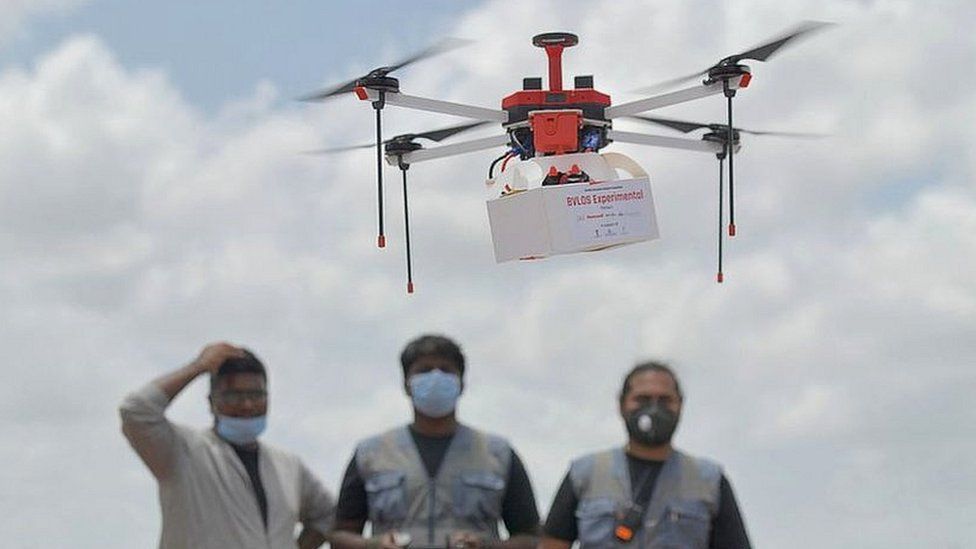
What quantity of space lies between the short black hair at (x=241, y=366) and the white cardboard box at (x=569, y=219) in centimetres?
1144

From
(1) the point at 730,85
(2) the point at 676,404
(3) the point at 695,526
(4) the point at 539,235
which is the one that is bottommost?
(3) the point at 695,526

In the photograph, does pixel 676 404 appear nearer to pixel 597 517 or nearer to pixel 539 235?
pixel 597 517

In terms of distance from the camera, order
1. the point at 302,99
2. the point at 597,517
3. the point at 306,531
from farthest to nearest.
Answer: the point at 302,99
the point at 306,531
the point at 597,517

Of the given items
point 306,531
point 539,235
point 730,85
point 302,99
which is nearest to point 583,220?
point 539,235

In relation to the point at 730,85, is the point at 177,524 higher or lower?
lower

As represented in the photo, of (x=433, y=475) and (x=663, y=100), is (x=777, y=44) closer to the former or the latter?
(x=663, y=100)

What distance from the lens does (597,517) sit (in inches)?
265

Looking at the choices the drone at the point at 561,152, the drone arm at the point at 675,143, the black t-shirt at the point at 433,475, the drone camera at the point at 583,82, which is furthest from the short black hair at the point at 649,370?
the drone arm at the point at 675,143

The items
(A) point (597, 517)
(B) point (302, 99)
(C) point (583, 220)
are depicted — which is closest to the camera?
(A) point (597, 517)

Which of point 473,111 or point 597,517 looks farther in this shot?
point 473,111

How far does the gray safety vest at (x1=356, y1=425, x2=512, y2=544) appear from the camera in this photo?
688 cm

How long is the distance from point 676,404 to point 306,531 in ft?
5.29

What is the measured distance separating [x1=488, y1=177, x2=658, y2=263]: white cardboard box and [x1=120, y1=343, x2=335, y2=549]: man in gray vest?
11.4 metres

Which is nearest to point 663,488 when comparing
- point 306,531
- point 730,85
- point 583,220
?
point 306,531
